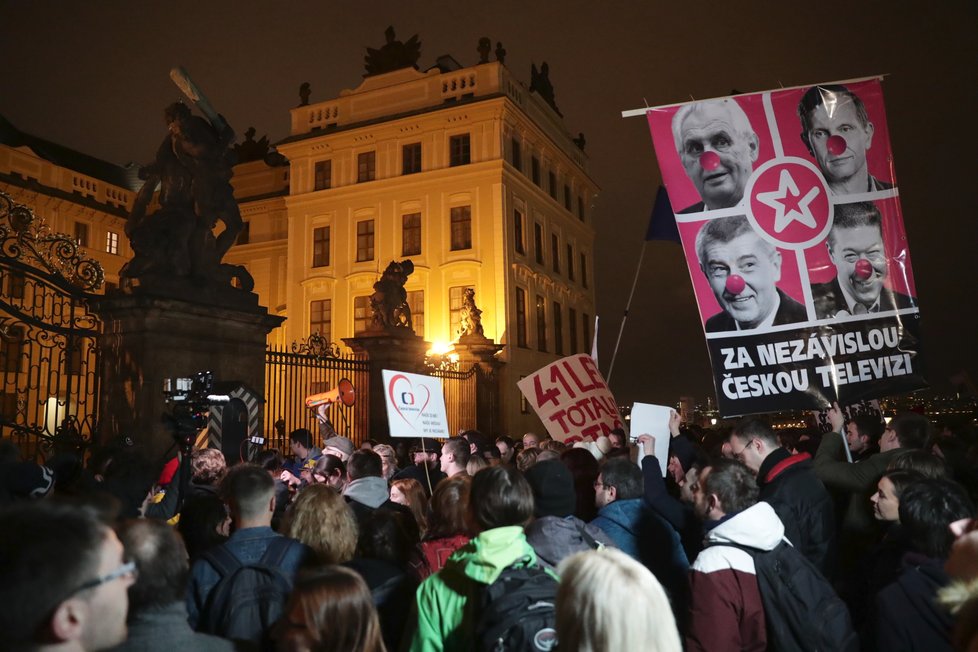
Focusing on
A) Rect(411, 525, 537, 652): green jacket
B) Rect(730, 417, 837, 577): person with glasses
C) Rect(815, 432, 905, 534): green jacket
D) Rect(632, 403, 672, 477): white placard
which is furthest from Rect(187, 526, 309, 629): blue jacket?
Rect(815, 432, 905, 534): green jacket

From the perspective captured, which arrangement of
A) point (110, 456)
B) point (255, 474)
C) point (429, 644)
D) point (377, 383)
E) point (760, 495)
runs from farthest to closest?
1. point (377, 383)
2. point (110, 456)
3. point (760, 495)
4. point (255, 474)
5. point (429, 644)

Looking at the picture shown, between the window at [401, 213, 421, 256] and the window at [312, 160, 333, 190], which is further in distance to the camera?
the window at [312, 160, 333, 190]

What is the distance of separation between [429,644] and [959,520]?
7.29ft

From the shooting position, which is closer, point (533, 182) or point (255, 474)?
point (255, 474)

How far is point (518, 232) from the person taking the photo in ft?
109

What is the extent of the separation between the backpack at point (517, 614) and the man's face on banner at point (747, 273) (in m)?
3.99

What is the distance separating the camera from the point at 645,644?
2012 mm

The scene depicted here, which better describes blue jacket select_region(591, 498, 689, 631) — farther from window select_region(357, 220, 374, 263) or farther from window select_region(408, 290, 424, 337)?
window select_region(357, 220, 374, 263)

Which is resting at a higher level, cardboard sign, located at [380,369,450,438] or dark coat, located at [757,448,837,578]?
cardboard sign, located at [380,369,450,438]

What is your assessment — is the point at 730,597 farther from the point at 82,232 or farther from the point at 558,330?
the point at 82,232

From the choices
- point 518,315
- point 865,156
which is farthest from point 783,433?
point 518,315

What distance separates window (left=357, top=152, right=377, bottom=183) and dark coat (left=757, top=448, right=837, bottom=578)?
31.2 metres

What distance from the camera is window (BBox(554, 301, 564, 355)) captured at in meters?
36.4

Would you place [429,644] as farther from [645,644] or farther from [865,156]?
[865,156]
